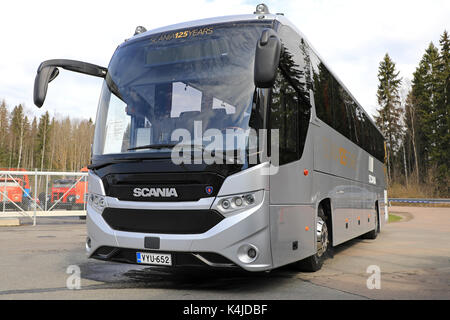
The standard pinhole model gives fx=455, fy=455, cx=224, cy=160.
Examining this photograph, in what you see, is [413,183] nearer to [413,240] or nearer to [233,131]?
[413,240]

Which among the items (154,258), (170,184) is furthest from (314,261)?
(170,184)

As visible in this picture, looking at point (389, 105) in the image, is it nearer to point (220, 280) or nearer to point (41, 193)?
point (41, 193)

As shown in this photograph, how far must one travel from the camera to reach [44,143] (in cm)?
7956

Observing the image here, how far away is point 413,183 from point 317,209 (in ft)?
147

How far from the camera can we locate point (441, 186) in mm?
47688

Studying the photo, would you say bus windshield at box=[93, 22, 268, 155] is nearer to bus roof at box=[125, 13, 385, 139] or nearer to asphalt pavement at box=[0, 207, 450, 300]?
bus roof at box=[125, 13, 385, 139]

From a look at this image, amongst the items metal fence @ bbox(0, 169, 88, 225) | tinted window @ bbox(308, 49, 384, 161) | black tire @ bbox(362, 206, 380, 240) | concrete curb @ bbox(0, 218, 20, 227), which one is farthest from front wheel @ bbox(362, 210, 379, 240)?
concrete curb @ bbox(0, 218, 20, 227)

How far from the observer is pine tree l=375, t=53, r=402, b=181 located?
62.2 meters

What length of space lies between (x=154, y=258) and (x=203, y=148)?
140 centimetres

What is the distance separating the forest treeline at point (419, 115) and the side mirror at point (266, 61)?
170 feet

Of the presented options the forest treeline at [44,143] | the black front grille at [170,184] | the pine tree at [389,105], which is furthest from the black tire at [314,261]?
the forest treeline at [44,143]

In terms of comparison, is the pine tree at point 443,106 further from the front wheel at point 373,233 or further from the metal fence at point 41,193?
the metal fence at point 41,193

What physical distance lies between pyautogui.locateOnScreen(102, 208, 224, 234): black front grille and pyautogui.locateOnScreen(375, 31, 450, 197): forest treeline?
51.9 m

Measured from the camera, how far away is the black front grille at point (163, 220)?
5.05 m
